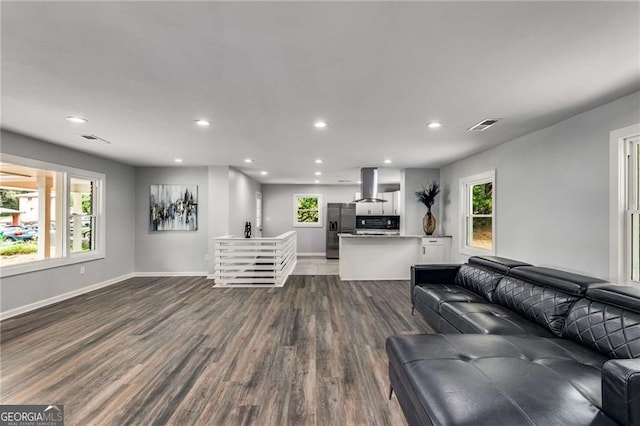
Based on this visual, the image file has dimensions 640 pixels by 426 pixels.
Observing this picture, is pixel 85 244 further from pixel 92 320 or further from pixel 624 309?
pixel 624 309

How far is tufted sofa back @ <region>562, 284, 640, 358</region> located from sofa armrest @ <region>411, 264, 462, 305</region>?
166 cm

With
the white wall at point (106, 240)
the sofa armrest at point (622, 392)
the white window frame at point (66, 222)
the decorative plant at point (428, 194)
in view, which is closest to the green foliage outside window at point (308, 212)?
the decorative plant at point (428, 194)

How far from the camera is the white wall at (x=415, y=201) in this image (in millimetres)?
6254

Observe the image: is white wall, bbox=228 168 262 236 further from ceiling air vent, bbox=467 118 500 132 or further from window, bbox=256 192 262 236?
ceiling air vent, bbox=467 118 500 132

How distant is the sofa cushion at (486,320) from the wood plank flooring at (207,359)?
2.41 feet

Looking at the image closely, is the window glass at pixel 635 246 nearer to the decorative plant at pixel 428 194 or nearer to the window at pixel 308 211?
the decorative plant at pixel 428 194

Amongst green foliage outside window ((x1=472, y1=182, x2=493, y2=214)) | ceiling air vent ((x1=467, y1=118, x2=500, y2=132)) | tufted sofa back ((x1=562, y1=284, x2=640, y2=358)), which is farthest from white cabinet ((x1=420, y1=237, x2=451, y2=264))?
tufted sofa back ((x1=562, y1=284, x2=640, y2=358))

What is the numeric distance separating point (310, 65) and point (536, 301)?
8.78 feet

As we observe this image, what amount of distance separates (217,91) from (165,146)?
8.15 ft

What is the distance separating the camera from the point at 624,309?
181cm

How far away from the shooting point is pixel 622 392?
44.7 inches

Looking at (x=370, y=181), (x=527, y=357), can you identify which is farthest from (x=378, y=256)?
(x=527, y=357)

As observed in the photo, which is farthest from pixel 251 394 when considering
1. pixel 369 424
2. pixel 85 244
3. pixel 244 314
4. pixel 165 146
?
pixel 85 244

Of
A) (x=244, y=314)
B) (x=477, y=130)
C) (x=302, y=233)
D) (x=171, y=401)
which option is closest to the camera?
(x=171, y=401)
